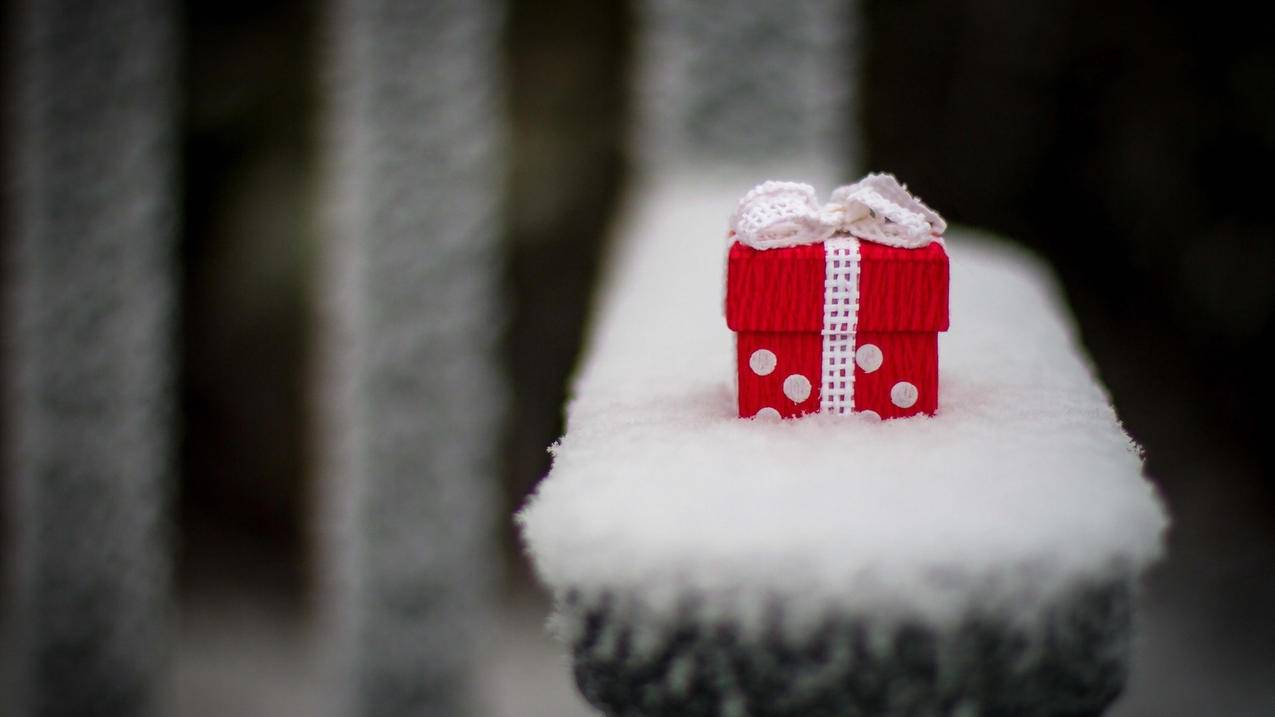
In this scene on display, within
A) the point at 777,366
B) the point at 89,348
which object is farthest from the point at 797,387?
the point at 89,348

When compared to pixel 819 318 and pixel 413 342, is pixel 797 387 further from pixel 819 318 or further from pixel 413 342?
pixel 413 342

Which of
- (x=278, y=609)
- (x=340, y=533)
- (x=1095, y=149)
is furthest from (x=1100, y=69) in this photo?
(x=278, y=609)

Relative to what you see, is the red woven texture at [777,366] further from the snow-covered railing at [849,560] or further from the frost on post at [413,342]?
the frost on post at [413,342]

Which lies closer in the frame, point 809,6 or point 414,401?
point 809,6

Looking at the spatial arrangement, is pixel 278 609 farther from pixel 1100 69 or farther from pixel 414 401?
pixel 1100 69

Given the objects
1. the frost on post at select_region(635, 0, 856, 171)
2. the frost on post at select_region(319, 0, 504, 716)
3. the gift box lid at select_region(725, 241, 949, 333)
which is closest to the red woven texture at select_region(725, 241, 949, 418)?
the gift box lid at select_region(725, 241, 949, 333)

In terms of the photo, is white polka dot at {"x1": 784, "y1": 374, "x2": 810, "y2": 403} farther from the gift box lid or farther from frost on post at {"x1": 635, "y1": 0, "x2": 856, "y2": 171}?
frost on post at {"x1": 635, "y1": 0, "x2": 856, "y2": 171}

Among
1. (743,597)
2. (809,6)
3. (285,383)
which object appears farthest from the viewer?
(285,383)
